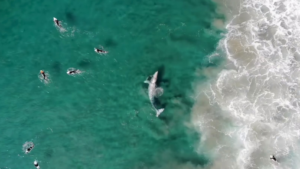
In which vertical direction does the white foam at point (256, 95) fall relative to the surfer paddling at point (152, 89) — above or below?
above

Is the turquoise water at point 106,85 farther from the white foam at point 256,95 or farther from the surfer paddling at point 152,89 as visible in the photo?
the white foam at point 256,95

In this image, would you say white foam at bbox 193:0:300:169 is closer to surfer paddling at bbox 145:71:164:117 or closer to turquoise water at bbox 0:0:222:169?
turquoise water at bbox 0:0:222:169

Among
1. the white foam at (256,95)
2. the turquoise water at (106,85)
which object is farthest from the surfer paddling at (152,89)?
the white foam at (256,95)

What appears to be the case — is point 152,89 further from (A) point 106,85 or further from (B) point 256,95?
(B) point 256,95

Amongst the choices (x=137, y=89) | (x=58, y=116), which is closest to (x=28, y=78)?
(x=58, y=116)

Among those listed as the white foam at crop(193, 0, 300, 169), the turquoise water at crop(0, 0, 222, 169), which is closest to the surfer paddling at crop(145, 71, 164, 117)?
the turquoise water at crop(0, 0, 222, 169)

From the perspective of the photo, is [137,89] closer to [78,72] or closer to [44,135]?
[78,72]
